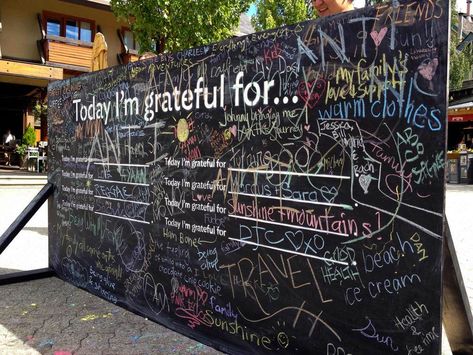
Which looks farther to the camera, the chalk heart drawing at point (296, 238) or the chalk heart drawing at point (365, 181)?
the chalk heart drawing at point (296, 238)

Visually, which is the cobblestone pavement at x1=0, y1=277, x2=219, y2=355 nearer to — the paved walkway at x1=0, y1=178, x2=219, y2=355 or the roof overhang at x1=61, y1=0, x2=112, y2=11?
the paved walkway at x1=0, y1=178, x2=219, y2=355

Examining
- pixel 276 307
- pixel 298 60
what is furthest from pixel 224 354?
pixel 298 60

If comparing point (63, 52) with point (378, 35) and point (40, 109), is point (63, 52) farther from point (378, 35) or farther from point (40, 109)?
point (378, 35)

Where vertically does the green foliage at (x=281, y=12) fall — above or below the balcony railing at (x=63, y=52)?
above

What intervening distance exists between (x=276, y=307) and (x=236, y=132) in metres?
1.05

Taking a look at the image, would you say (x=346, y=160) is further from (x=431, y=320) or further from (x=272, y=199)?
(x=431, y=320)

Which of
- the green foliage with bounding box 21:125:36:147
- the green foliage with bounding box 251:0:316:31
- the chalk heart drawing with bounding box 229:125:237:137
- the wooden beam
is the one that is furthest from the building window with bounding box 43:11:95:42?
the chalk heart drawing with bounding box 229:125:237:137

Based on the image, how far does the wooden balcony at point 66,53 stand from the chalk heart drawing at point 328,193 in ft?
56.2

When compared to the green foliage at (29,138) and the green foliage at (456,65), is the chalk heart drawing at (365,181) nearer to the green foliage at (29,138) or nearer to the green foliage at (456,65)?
the green foliage at (29,138)

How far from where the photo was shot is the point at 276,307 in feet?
8.93

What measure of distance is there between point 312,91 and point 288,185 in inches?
20.5

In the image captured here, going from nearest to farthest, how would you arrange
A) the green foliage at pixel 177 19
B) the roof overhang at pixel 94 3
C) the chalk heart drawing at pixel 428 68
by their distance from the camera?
the chalk heart drawing at pixel 428 68
the green foliage at pixel 177 19
the roof overhang at pixel 94 3

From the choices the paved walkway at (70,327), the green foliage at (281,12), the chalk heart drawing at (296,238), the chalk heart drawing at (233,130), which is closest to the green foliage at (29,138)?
the green foliage at (281,12)

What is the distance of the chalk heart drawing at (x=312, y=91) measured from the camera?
245 centimetres
